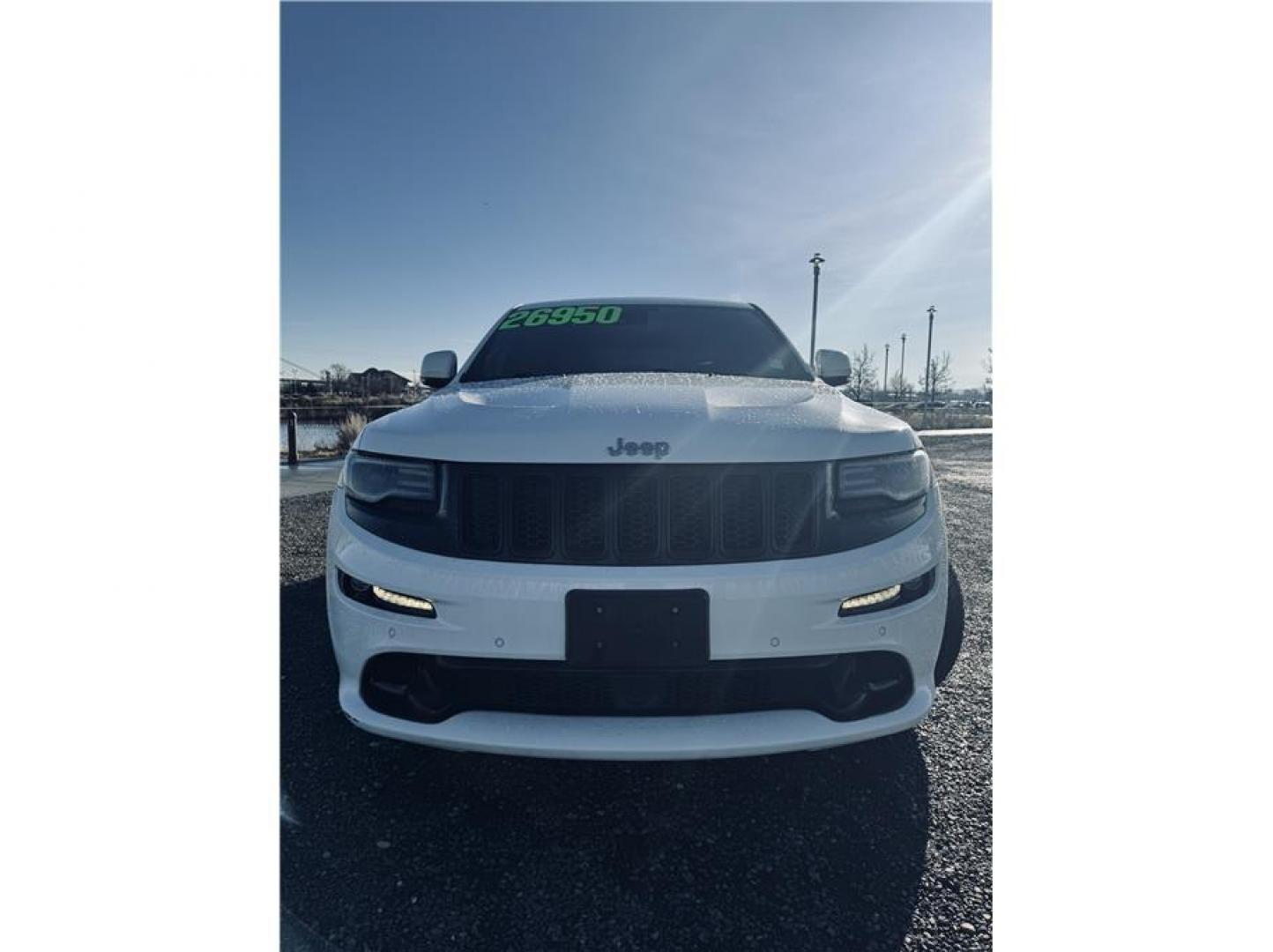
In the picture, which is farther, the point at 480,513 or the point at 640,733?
the point at 480,513

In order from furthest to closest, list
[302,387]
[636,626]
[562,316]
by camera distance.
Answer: [302,387]
[562,316]
[636,626]

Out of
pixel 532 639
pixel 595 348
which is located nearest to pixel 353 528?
pixel 532 639

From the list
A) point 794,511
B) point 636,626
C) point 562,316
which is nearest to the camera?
point 636,626

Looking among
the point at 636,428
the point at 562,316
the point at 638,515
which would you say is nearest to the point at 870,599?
the point at 638,515

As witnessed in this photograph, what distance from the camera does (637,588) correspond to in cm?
151

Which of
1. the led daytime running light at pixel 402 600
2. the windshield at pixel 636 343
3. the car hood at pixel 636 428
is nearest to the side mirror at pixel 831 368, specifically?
the windshield at pixel 636 343

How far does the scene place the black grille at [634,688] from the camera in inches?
60.9

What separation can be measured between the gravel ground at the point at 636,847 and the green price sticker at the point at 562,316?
6.30ft

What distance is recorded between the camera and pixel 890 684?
1.62 m

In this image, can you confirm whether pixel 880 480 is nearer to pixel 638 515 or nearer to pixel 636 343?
pixel 638 515

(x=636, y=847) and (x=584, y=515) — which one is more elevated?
(x=584, y=515)

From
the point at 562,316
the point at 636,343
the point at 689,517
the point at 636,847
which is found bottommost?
the point at 636,847

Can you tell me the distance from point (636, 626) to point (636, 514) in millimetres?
280
